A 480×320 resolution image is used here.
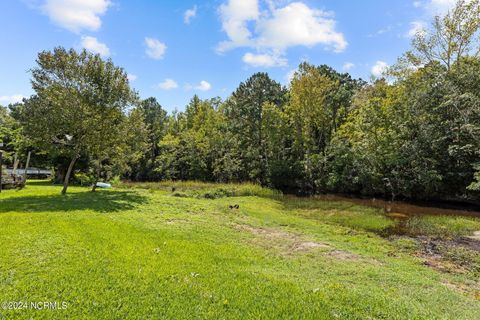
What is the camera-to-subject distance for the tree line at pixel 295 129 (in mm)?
15016

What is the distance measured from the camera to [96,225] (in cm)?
866

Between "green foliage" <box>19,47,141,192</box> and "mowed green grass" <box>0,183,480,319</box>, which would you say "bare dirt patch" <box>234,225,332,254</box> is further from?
"green foliage" <box>19,47,141,192</box>

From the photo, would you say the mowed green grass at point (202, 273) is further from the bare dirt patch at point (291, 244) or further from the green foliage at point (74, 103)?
the green foliage at point (74, 103)

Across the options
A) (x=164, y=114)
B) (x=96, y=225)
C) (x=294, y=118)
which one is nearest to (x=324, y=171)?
(x=294, y=118)

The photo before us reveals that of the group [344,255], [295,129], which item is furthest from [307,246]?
[295,129]

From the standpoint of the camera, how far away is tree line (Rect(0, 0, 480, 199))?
15016 millimetres

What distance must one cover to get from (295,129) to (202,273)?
31.2 meters

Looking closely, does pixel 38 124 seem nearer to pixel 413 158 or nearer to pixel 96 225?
pixel 96 225

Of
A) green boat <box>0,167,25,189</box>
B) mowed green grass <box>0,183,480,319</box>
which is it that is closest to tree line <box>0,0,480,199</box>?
green boat <box>0,167,25,189</box>

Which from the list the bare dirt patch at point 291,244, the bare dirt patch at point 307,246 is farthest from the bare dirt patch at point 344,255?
the bare dirt patch at point 307,246

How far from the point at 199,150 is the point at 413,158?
26.6m

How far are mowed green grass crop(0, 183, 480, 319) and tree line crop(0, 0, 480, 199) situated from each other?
6526mm

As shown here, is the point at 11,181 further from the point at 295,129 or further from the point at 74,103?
the point at 295,129

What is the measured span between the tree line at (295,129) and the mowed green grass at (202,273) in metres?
6.53
